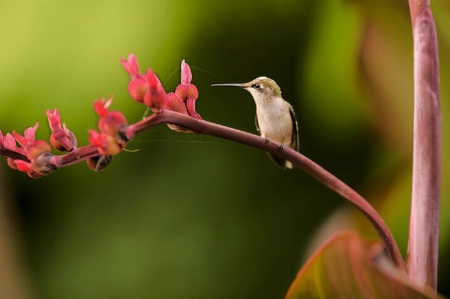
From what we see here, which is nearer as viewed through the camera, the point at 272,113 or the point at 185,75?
the point at 185,75

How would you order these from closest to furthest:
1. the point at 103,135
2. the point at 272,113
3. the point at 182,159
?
the point at 103,135 < the point at 272,113 < the point at 182,159

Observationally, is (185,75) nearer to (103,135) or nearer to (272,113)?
(103,135)

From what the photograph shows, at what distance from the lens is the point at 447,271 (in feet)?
1.71

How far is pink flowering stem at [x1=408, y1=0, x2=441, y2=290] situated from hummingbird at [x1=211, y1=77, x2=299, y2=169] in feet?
0.39

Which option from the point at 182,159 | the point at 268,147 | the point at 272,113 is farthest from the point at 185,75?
the point at 182,159

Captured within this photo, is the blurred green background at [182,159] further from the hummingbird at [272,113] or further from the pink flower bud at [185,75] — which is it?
the pink flower bud at [185,75]

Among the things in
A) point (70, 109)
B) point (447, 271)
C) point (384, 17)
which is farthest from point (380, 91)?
point (70, 109)

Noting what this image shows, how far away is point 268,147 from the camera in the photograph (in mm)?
194

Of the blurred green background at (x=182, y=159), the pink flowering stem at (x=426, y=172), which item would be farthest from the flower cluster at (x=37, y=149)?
the blurred green background at (x=182, y=159)

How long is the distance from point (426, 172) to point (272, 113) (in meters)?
0.16

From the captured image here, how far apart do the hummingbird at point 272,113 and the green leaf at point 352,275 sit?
0.12 meters

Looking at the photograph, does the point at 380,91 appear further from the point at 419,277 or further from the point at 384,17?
the point at 419,277

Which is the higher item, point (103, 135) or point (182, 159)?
point (103, 135)

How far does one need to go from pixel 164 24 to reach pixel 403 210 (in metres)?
0.26
